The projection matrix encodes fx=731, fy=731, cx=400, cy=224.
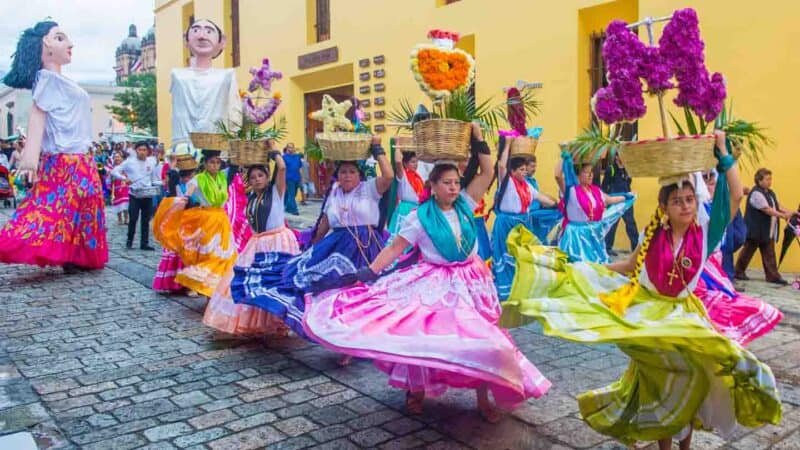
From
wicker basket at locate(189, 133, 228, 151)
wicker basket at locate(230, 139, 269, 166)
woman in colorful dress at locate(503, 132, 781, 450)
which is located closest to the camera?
woman in colorful dress at locate(503, 132, 781, 450)

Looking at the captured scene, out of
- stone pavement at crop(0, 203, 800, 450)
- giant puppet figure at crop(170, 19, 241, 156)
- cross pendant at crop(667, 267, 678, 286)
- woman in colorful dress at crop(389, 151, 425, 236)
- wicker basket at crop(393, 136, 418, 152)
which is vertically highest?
giant puppet figure at crop(170, 19, 241, 156)

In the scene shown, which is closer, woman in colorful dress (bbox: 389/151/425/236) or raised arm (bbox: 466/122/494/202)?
raised arm (bbox: 466/122/494/202)

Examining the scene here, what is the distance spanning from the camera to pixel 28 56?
9.20 meters

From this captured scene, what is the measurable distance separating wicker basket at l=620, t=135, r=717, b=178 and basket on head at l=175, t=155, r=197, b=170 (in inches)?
254

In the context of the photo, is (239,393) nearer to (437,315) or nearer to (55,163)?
(437,315)

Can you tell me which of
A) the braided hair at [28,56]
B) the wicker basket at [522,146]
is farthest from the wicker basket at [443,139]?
the braided hair at [28,56]

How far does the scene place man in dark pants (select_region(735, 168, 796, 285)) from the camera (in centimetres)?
894

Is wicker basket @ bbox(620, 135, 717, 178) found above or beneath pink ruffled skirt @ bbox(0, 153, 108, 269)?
above

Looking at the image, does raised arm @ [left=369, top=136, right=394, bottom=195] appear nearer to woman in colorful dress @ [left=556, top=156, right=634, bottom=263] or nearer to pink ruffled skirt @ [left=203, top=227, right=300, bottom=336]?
pink ruffled skirt @ [left=203, top=227, right=300, bottom=336]

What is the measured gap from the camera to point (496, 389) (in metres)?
4.10

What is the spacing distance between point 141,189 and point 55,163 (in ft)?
9.00

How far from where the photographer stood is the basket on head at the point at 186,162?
881cm

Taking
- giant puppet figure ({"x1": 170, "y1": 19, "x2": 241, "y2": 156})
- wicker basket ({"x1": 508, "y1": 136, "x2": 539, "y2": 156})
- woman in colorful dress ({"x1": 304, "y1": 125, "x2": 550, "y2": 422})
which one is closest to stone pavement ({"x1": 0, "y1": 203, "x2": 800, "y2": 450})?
woman in colorful dress ({"x1": 304, "y1": 125, "x2": 550, "y2": 422})

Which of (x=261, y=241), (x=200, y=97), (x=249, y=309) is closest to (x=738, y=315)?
(x=249, y=309)
